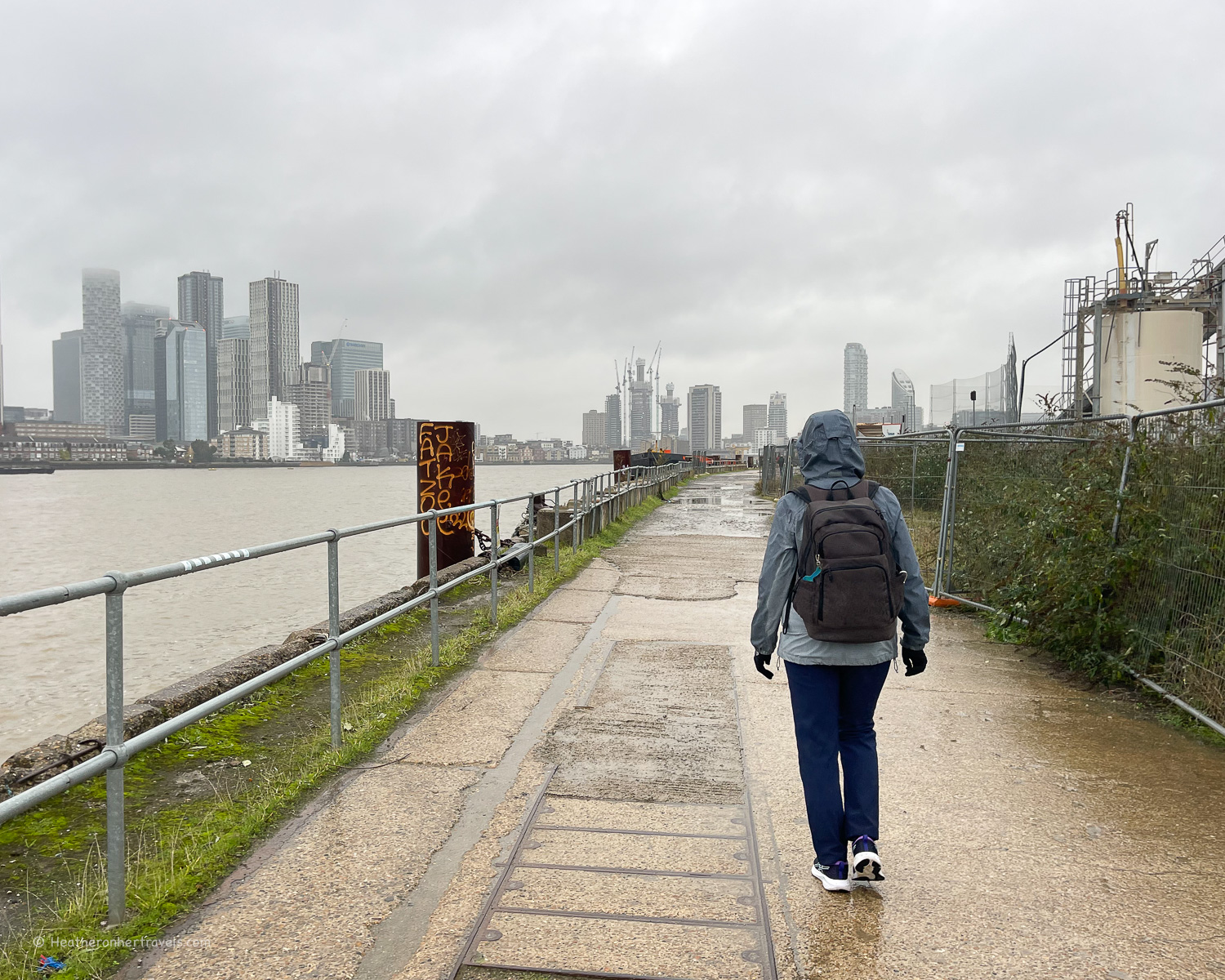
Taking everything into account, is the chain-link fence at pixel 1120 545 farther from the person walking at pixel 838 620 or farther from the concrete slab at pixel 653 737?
the person walking at pixel 838 620

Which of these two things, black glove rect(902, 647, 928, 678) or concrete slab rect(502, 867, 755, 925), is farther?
black glove rect(902, 647, 928, 678)

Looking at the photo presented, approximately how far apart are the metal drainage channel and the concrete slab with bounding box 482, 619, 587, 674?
3.10 m

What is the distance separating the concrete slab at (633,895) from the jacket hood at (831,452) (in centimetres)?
156

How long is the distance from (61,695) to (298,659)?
747cm

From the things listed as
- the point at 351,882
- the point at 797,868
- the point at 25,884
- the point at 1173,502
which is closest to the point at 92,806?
the point at 25,884

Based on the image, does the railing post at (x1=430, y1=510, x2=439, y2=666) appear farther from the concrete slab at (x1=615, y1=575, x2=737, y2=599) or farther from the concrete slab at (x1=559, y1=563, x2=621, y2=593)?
the concrete slab at (x1=559, y1=563, x2=621, y2=593)

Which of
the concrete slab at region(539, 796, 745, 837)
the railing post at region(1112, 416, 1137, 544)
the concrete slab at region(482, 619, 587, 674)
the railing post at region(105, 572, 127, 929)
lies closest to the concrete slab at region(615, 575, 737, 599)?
the concrete slab at region(482, 619, 587, 674)

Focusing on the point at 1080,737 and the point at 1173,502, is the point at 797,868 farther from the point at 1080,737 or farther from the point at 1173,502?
the point at 1173,502

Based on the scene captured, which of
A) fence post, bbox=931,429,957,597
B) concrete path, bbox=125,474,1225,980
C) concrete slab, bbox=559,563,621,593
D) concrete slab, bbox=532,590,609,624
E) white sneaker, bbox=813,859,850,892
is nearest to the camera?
concrete path, bbox=125,474,1225,980

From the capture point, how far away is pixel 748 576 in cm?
1274

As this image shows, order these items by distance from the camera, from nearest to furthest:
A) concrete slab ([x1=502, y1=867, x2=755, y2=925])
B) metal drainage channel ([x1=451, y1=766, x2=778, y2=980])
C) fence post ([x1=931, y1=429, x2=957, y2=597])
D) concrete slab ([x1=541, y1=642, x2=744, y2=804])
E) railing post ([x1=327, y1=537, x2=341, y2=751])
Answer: metal drainage channel ([x1=451, y1=766, x2=778, y2=980]) → concrete slab ([x1=502, y1=867, x2=755, y2=925]) → concrete slab ([x1=541, y1=642, x2=744, y2=804]) → railing post ([x1=327, y1=537, x2=341, y2=751]) → fence post ([x1=931, y1=429, x2=957, y2=597])

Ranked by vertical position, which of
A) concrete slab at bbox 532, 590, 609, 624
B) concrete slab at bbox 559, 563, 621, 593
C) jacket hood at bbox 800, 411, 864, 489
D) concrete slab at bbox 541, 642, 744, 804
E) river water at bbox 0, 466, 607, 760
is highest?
jacket hood at bbox 800, 411, 864, 489

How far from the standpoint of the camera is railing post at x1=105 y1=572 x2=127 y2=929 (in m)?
3.20

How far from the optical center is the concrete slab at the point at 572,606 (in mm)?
9539
